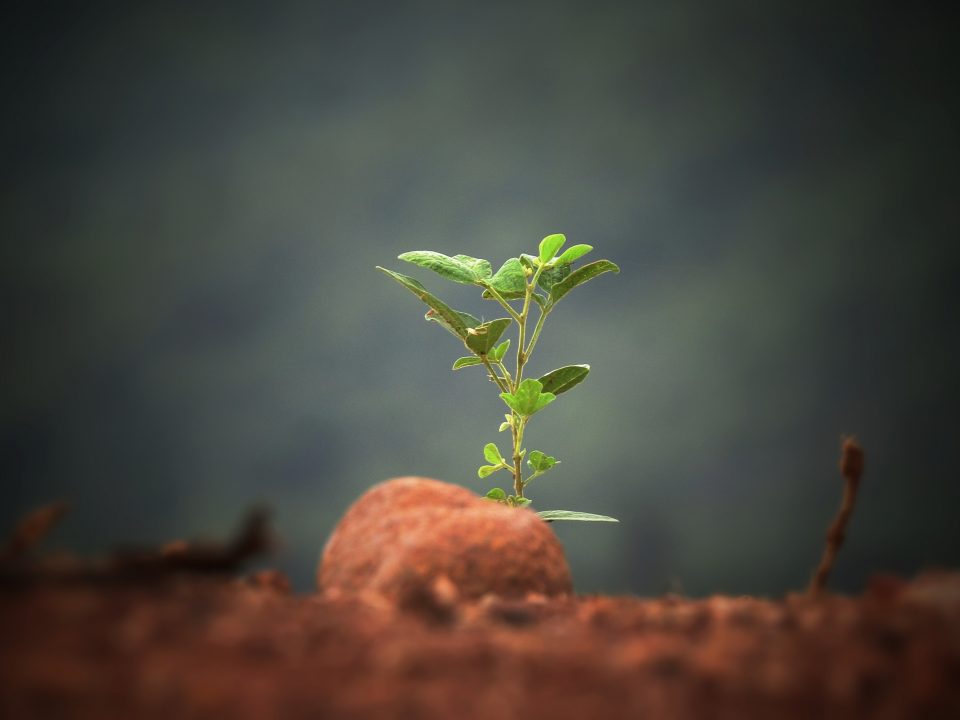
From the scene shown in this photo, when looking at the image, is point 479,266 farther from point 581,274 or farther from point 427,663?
point 427,663

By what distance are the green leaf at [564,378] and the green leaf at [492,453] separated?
28 cm

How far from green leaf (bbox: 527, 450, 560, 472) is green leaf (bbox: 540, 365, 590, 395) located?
0.74 ft

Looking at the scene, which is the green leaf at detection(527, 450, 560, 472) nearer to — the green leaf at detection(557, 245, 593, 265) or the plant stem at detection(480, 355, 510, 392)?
the plant stem at detection(480, 355, 510, 392)

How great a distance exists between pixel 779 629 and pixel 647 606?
1.29ft

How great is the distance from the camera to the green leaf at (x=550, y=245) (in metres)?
2.25

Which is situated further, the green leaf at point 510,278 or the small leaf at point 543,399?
the green leaf at point 510,278

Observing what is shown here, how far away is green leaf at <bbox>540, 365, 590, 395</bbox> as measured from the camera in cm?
241

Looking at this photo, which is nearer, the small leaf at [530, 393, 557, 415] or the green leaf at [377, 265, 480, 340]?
the small leaf at [530, 393, 557, 415]

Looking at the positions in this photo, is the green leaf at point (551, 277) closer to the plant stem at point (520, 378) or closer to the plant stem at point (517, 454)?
the plant stem at point (520, 378)

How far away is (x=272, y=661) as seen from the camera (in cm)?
71

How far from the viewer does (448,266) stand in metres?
2.37

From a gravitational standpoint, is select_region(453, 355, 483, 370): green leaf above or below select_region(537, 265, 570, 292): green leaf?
below

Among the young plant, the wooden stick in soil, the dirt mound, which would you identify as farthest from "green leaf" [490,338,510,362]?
the wooden stick in soil

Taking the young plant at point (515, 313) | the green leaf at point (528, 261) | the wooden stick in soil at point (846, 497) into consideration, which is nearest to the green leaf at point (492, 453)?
the young plant at point (515, 313)
